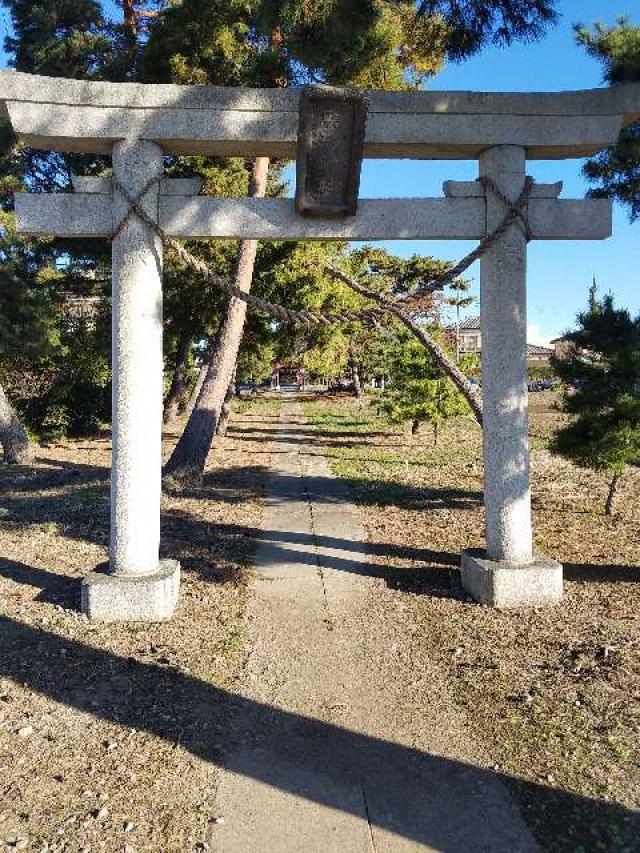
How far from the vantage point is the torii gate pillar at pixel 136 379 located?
5145 millimetres

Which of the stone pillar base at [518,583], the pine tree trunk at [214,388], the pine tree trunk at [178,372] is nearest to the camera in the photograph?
the stone pillar base at [518,583]

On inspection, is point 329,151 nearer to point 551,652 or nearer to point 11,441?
point 551,652

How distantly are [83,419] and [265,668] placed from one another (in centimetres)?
1815

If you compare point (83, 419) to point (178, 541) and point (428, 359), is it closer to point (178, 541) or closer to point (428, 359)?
point (428, 359)

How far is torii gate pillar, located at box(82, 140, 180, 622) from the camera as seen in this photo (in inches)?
203

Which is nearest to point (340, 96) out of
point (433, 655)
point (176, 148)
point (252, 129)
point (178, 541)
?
point (252, 129)

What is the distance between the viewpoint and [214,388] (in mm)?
11203

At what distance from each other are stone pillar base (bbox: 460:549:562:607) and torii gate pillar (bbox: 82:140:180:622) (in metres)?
2.57

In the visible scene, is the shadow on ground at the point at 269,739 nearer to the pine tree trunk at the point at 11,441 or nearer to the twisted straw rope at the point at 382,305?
the twisted straw rope at the point at 382,305

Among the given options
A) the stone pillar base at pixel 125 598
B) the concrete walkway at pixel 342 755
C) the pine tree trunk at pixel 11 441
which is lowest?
the concrete walkway at pixel 342 755

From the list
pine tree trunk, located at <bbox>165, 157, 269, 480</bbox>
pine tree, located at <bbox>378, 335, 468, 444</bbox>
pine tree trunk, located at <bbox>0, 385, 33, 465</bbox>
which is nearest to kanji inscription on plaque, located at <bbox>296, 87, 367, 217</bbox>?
pine tree trunk, located at <bbox>165, 157, 269, 480</bbox>

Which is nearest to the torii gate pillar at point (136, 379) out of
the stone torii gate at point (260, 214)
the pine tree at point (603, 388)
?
the stone torii gate at point (260, 214)

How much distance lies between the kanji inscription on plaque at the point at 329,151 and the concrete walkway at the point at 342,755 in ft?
10.7

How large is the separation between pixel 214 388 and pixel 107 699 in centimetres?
770
